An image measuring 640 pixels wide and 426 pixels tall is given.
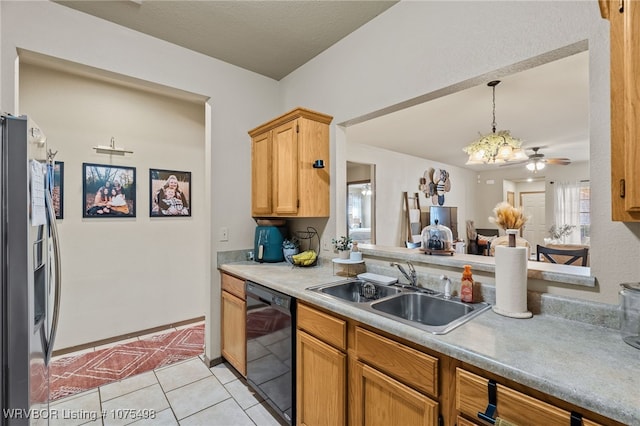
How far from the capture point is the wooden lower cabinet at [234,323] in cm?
222

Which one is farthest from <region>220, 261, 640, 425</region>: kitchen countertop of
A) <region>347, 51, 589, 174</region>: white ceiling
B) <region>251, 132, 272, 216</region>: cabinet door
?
<region>347, 51, 589, 174</region>: white ceiling

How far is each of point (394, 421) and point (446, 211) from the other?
228 inches

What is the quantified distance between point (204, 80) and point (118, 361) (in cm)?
260

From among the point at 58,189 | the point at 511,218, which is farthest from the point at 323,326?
the point at 58,189

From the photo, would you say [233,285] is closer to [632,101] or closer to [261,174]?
[261,174]

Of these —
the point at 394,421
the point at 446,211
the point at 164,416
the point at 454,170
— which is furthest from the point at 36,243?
the point at 454,170

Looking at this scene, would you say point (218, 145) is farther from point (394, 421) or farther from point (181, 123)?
point (394, 421)

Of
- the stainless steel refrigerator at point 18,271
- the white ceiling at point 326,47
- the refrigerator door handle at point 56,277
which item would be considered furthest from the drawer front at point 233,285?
the white ceiling at point 326,47

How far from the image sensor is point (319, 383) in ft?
5.05

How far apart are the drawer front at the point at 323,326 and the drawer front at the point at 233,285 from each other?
0.73m

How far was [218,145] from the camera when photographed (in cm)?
261

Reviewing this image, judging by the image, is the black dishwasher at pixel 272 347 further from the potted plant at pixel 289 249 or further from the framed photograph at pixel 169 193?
the framed photograph at pixel 169 193

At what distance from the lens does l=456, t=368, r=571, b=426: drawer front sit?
0.83 m

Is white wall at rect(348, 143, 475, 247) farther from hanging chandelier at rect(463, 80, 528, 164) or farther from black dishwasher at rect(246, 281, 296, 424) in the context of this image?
black dishwasher at rect(246, 281, 296, 424)
